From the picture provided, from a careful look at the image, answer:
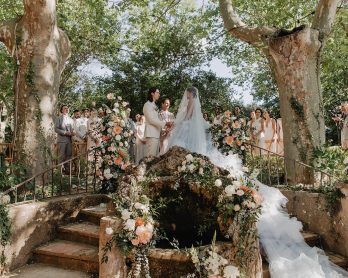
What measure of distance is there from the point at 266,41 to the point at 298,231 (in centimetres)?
428

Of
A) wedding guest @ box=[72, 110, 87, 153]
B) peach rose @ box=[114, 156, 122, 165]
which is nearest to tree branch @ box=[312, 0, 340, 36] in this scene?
peach rose @ box=[114, 156, 122, 165]

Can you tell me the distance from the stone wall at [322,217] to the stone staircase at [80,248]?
137mm

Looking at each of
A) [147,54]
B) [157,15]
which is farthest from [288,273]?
[147,54]

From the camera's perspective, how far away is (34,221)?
5.80 m

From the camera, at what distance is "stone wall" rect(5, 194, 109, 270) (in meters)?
5.47

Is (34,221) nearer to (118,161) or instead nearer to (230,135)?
(118,161)

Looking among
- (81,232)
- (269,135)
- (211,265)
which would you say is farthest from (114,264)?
(269,135)

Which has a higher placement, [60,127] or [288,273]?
[60,127]

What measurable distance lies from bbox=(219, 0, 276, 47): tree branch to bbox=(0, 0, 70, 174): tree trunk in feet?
13.0

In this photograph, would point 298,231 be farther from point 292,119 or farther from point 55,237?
point 55,237

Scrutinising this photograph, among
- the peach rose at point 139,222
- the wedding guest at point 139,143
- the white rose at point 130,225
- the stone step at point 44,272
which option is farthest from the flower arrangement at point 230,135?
the white rose at point 130,225

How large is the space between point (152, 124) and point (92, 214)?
2692mm

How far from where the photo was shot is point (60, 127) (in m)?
10.0

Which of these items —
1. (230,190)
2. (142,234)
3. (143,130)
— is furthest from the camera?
(143,130)
